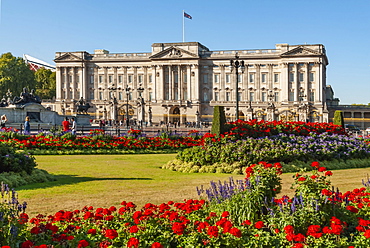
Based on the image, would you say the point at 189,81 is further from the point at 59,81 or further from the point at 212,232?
the point at 212,232

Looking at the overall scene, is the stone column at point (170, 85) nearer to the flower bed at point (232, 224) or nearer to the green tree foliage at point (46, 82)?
the green tree foliage at point (46, 82)

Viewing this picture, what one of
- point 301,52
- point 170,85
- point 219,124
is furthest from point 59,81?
point 219,124

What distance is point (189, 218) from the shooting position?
687 cm

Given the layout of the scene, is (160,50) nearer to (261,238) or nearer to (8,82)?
(8,82)

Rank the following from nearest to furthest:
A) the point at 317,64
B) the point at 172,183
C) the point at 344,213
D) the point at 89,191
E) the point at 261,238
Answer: the point at 261,238 → the point at 344,213 → the point at 89,191 → the point at 172,183 → the point at 317,64

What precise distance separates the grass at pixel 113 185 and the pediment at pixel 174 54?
68.2 m

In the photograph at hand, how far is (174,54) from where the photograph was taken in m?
84.4

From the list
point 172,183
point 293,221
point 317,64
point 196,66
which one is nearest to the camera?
point 293,221

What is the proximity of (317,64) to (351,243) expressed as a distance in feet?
249

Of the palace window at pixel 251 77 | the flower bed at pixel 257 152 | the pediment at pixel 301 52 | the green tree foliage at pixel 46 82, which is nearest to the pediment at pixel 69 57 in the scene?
the green tree foliage at pixel 46 82

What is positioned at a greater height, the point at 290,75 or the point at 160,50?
the point at 160,50

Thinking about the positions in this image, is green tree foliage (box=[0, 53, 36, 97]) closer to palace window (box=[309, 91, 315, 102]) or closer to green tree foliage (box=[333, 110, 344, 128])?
palace window (box=[309, 91, 315, 102])

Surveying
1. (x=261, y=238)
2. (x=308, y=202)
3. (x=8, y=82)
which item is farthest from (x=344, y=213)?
(x=8, y=82)

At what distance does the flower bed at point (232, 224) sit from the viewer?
5.55 metres
